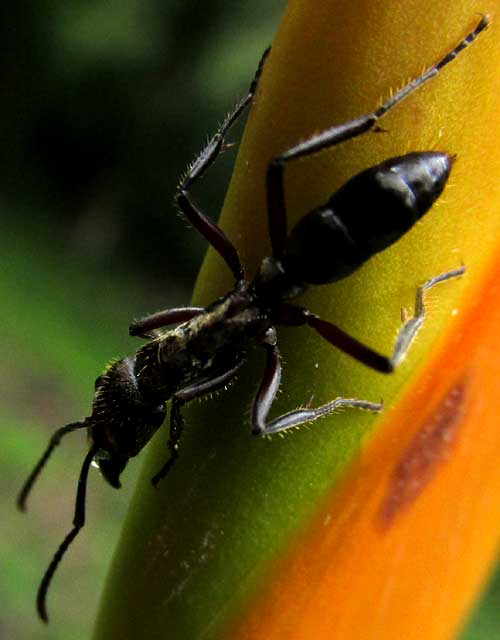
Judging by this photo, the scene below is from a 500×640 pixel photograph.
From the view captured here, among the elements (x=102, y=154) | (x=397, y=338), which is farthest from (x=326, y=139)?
(x=102, y=154)

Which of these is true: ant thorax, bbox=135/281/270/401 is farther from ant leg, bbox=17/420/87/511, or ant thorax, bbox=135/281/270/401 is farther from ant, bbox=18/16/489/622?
ant leg, bbox=17/420/87/511

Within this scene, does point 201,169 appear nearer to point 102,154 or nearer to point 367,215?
point 367,215

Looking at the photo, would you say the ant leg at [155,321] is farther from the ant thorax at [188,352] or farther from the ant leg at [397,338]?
the ant leg at [397,338]

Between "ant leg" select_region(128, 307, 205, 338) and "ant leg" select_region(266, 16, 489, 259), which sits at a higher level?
"ant leg" select_region(266, 16, 489, 259)

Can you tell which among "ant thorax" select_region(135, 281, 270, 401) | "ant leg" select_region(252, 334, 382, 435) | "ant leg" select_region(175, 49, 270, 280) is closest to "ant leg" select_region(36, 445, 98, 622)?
"ant thorax" select_region(135, 281, 270, 401)

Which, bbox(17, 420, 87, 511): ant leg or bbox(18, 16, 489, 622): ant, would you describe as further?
bbox(17, 420, 87, 511): ant leg

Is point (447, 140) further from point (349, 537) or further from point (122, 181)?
point (122, 181)

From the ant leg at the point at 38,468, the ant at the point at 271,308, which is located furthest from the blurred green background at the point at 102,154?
the ant at the point at 271,308
